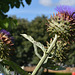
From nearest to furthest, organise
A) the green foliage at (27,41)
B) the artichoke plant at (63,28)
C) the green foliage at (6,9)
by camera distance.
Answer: the artichoke plant at (63,28) → the green foliage at (6,9) → the green foliage at (27,41)

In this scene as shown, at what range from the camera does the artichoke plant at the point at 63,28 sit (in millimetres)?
2352

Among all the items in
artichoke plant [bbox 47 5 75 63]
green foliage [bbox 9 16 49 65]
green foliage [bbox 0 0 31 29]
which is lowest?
green foliage [bbox 9 16 49 65]

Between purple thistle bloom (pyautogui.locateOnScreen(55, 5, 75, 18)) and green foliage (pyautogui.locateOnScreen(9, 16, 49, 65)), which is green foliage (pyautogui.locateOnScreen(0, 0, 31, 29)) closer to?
purple thistle bloom (pyautogui.locateOnScreen(55, 5, 75, 18))

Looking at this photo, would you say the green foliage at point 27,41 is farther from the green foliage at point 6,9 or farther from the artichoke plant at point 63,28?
the artichoke plant at point 63,28

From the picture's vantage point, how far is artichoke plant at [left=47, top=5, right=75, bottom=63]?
235cm

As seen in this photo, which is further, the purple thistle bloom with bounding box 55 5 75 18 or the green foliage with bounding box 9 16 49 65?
the green foliage with bounding box 9 16 49 65

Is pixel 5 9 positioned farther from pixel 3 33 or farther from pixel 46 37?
pixel 46 37

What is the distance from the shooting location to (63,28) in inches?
99.3

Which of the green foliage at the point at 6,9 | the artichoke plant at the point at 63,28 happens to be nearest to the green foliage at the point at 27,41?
the green foliage at the point at 6,9

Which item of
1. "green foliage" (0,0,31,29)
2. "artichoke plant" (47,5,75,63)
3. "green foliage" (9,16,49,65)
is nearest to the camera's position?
"artichoke plant" (47,5,75,63)

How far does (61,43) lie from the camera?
2359 millimetres

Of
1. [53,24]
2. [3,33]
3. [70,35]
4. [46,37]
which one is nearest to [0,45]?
[3,33]

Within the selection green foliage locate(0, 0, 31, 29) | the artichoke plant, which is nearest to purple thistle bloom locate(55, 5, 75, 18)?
the artichoke plant

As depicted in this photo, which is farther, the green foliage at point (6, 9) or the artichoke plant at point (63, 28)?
the green foliage at point (6, 9)
